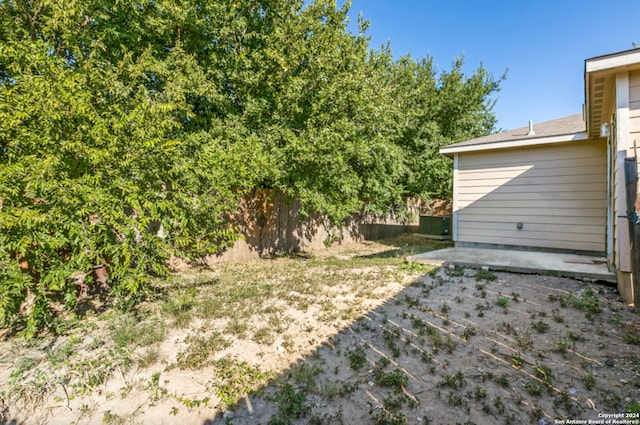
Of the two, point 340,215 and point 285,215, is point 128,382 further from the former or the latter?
point 285,215

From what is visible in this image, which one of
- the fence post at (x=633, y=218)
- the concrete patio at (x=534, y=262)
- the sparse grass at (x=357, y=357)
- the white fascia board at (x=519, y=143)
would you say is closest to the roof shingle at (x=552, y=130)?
the white fascia board at (x=519, y=143)

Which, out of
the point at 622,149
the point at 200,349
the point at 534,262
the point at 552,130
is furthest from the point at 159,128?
the point at 552,130

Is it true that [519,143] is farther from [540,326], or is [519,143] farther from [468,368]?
[468,368]

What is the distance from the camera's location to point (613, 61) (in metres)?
3.93

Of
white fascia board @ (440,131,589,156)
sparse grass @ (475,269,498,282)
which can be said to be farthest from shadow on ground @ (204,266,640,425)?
white fascia board @ (440,131,589,156)

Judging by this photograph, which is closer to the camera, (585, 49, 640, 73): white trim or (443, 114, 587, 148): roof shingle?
(585, 49, 640, 73): white trim

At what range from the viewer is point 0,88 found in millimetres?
3324

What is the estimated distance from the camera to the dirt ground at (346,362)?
2234mm

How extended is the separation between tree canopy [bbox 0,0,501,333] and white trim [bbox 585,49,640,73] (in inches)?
161

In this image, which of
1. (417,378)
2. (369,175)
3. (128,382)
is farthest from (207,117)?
(417,378)

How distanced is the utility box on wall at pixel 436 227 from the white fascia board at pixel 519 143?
4090 mm

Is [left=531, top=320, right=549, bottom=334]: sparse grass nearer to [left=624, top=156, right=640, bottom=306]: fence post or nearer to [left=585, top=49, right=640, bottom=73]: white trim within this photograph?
[left=624, top=156, right=640, bottom=306]: fence post

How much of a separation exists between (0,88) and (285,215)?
6399mm

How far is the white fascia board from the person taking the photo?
6613 mm
